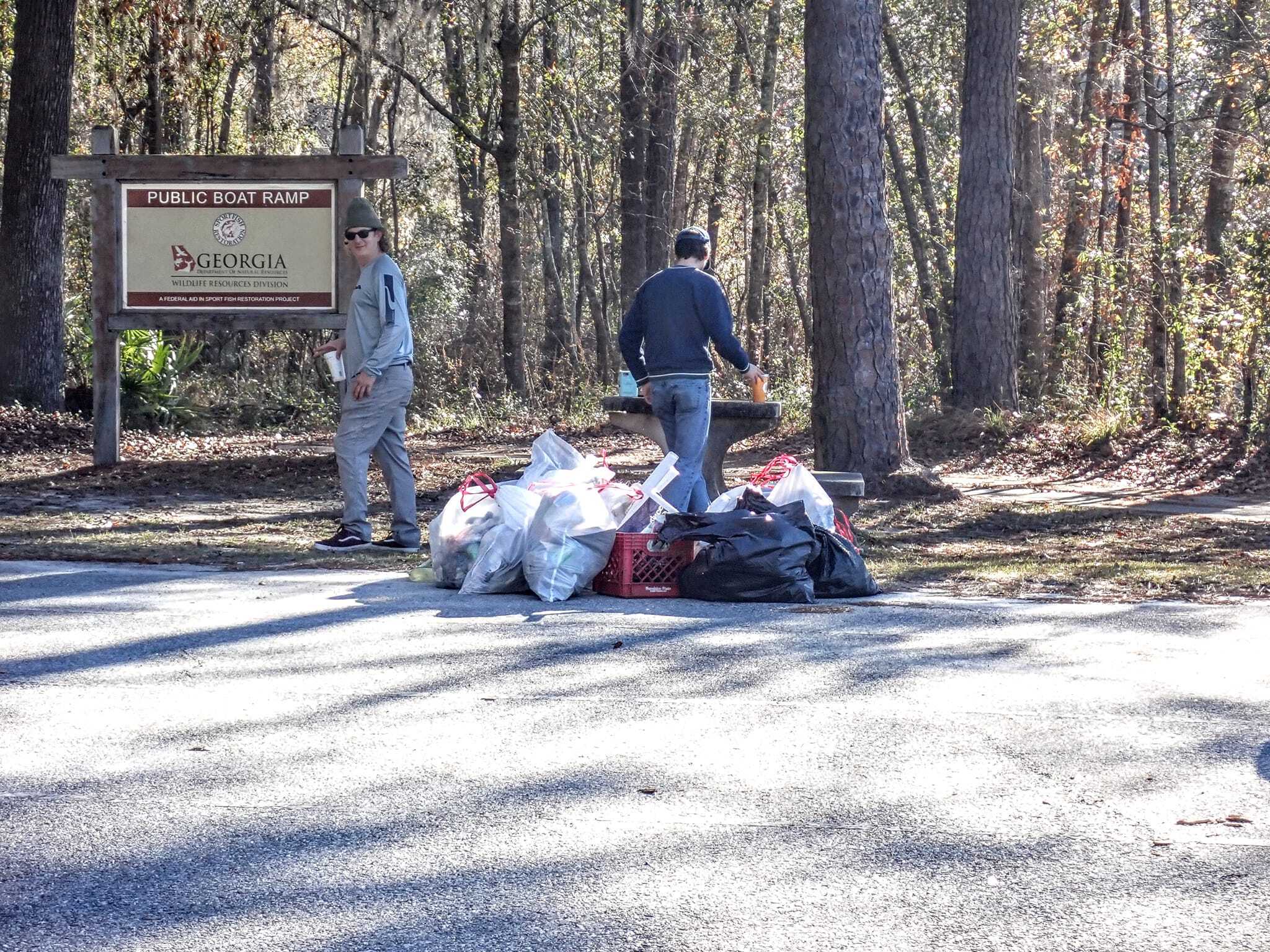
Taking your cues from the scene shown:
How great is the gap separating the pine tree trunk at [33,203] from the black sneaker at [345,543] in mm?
8851

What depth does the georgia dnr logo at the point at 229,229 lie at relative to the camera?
13977mm

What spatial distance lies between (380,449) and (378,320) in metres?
0.83

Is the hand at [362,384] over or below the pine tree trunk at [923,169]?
below

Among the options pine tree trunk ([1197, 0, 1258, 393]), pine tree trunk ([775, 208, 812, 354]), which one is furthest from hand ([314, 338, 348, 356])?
pine tree trunk ([775, 208, 812, 354])

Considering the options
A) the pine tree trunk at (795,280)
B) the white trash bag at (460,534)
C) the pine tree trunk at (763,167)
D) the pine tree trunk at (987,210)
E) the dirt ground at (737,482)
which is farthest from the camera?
the pine tree trunk at (795,280)

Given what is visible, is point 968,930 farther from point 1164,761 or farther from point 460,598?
point 460,598

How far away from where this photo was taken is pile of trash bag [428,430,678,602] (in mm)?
7852

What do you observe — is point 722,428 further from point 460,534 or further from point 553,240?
point 553,240

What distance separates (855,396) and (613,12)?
1240cm

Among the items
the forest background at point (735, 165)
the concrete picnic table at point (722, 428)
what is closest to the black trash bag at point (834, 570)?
the concrete picnic table at point (722, 428)

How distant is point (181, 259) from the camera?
14.0 m

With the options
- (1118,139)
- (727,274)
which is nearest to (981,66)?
(1118,139)

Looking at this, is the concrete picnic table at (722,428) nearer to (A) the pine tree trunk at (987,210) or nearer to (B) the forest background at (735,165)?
(B) the forest background at (735,165)

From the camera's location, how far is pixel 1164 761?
4867 millimetres
